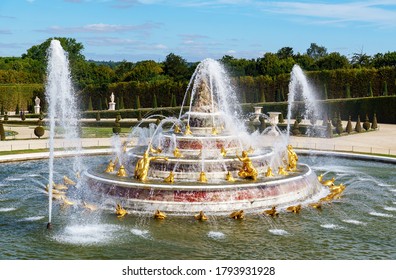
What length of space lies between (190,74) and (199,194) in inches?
3326

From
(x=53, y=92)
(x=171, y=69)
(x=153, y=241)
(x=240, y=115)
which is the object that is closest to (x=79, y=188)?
(x=53, y=92)

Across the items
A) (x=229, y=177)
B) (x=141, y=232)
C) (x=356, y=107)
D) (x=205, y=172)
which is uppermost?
(x=356, y=107)

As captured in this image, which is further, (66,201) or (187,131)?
(187,131)

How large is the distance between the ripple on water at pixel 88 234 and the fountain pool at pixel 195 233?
0.10ft

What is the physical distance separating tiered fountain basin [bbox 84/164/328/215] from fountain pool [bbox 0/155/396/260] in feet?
1.86

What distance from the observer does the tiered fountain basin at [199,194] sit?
20.7 meters

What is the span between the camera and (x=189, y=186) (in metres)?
21.1

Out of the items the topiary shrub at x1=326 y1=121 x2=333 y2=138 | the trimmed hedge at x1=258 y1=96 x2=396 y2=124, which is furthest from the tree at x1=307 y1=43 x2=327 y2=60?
the topiary shrub at x1=326 y1=121 x2=333 y2=138

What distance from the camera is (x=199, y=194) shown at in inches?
819

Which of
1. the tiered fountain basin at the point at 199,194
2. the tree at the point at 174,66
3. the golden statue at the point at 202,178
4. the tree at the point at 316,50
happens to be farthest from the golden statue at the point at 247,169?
the tree at the point at 316,50

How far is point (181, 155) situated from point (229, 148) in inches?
96.7

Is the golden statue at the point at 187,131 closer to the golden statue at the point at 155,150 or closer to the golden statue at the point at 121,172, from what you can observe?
the golden statue at the point at 155,150

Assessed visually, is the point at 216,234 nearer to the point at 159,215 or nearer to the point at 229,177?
the point at 159,215

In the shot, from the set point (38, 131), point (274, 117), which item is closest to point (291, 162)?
point (38, 131)
